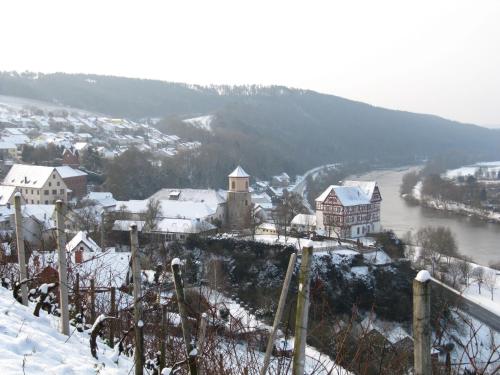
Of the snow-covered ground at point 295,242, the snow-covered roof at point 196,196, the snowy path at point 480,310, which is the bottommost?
the snowy path at point 480,310

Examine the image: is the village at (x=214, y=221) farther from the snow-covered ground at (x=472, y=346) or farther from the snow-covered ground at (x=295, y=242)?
the snow-covered ground at (x=472, y=346)

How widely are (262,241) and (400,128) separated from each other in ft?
298

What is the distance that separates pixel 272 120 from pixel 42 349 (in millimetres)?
83861

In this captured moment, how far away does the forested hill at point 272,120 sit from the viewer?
200 feet

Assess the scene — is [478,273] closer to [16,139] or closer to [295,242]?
[295,242]

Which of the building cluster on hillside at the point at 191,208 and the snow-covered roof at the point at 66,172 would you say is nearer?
the building cluster on hillside at the point at 191,208

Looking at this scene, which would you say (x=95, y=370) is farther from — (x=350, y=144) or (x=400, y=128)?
(x=400, y=128)

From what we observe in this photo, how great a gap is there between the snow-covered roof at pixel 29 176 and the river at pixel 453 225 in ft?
53.9

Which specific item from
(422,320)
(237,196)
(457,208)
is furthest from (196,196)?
(422,320)

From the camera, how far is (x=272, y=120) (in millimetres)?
86000

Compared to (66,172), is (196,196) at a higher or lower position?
lower

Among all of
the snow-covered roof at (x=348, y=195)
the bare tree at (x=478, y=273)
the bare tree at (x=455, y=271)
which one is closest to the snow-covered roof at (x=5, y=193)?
the snow-covered roof at (x=348, y=195)

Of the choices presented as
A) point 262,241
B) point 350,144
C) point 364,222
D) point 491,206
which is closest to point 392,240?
point 364,222

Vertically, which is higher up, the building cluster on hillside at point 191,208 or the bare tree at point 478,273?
the building cluster on hillside at point 191,208
